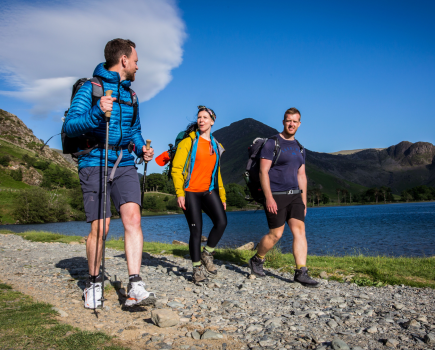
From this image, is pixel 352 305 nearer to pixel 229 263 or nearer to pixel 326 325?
pixel 326 325

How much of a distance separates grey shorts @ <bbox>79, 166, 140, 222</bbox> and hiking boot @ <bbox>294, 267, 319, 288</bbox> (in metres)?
3.27

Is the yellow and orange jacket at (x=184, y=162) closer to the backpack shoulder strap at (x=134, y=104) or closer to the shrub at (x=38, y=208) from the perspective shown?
the backpack shoulder strap at (x=134, y=104)

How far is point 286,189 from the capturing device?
6.20m

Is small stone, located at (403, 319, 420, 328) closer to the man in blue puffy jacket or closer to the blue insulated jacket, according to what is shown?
the man in blue puffy jacket

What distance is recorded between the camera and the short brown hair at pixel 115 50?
177 inches

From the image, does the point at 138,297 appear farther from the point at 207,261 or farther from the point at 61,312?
the point at 207,261

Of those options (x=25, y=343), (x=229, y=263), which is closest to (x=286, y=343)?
(x=25, y=343)

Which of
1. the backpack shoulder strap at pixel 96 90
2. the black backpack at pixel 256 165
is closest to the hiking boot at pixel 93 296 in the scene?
the backpack shoulder strap at pixel 96 90

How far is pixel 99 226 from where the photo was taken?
173 inches

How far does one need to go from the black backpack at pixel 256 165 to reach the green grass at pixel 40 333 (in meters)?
3.98

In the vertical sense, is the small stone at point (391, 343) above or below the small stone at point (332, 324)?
above

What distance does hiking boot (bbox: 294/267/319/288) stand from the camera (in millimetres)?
5750

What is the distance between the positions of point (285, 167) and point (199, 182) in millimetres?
1665

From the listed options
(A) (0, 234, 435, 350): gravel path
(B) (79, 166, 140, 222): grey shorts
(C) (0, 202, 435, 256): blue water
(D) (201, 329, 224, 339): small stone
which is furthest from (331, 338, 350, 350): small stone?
(C) (0, 202, 435, 256): blue water
